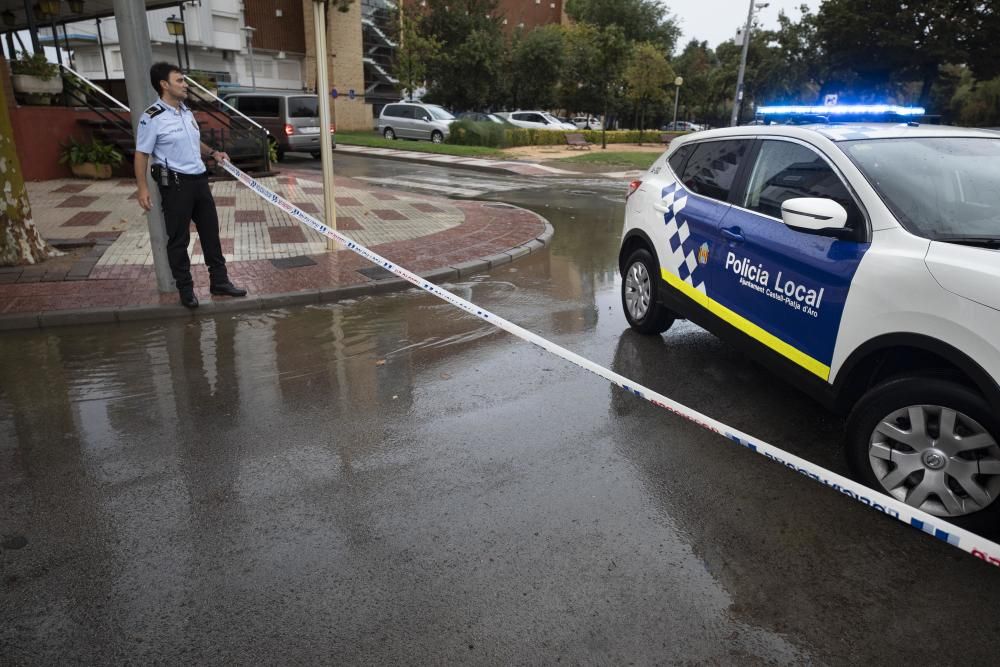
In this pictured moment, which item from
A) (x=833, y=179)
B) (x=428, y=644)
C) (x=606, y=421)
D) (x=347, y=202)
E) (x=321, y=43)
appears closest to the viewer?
(x=428, y=644)

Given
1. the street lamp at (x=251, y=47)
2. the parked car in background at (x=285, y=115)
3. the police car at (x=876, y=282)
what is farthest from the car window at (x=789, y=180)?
the street lamp at (x=251, y=47)

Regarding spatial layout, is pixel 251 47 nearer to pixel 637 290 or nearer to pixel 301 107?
pixel 301 107

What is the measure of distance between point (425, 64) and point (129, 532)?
43075 mm

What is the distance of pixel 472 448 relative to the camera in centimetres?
386

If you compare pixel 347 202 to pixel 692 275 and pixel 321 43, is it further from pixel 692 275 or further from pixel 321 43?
pixel 692 275

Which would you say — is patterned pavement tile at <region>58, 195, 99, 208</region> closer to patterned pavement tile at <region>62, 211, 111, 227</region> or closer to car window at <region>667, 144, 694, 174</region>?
patterned pavement tile at <region>62, 211, 111, 227</region>

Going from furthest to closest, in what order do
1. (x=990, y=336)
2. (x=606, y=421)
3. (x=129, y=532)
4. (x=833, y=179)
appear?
(x=606, y=421) < (x=833, y=179) < (x=129, y=532) < (x=990, y=336)

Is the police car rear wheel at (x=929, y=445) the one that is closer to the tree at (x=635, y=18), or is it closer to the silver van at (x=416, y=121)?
the silver van at (x=416, y=121)

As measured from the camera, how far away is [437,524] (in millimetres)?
3131

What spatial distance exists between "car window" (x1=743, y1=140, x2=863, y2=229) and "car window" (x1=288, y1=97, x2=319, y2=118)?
19.4 metres

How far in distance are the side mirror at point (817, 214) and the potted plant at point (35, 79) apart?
47.2ft

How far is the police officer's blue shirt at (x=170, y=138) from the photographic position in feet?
18.6

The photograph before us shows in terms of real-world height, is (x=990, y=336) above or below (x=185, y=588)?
above

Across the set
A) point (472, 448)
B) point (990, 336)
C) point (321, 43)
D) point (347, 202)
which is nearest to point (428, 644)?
point (472, 448)
